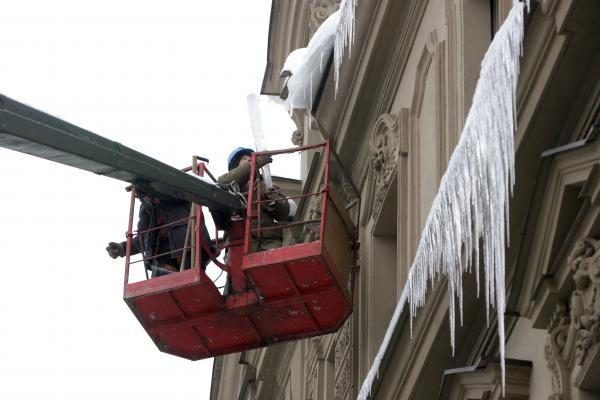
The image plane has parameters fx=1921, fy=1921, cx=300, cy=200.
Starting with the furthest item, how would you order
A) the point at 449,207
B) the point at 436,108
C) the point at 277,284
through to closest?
the point at 277,284 → the point at 436,108 → the point at 449,207

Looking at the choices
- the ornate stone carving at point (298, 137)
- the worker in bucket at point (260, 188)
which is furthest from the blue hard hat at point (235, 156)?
the ornate stone carving at point (298, 137)

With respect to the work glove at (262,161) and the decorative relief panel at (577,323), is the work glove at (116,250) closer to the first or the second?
the work glove at (262,161)

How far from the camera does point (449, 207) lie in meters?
14.3

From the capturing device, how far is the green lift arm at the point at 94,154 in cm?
1678

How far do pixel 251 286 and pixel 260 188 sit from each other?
1.30 meters

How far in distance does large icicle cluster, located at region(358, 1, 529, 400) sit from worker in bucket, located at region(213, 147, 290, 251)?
4.84 m

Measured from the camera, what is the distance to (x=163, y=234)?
19.5 meters

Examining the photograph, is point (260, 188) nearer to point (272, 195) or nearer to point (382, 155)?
point (272, 195)

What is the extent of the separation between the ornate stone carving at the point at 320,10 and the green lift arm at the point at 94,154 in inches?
209

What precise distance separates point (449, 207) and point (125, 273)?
5.73 metres

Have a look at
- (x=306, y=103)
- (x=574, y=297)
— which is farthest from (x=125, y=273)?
(x=574, y=297)

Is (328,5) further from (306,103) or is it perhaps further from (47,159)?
(47,159)

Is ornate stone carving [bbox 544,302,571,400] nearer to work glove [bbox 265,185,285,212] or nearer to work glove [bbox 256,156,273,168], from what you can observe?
work glove [bbox 256,156,273,168]

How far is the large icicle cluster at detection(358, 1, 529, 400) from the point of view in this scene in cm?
1288
